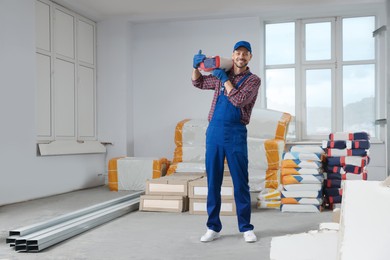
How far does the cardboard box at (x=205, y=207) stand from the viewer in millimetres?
4664

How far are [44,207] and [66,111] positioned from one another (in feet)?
7.03

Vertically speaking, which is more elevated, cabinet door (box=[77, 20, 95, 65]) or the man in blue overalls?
cabinet door (box=[77, 20, 95, 65])

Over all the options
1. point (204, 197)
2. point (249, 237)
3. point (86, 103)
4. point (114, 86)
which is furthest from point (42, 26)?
point (249, 237)

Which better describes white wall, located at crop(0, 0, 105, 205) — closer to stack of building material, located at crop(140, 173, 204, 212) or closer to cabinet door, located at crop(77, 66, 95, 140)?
cabinet door, located at crop(77, 66, 95, 140)

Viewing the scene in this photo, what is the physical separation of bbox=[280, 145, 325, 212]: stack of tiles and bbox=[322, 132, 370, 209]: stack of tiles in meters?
0.23

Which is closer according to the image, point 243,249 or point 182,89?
point 243,249

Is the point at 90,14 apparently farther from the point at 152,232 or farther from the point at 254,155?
the point at 152,232

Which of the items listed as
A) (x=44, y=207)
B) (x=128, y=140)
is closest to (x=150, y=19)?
(x=128, y=140)

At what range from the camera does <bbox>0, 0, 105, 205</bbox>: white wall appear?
546 cm

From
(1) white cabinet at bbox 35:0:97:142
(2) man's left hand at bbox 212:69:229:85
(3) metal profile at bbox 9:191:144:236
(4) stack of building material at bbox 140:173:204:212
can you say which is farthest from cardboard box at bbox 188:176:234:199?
(1) white cabinet at bbox 35:0:97:142

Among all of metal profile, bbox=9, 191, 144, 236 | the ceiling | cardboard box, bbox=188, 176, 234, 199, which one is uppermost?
the ceiling

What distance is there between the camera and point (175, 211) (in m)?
4.86

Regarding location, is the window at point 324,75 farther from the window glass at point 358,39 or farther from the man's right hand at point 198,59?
the man's right hand at point 198,59

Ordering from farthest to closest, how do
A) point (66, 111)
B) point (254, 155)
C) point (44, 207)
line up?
point (66, 111) < point (254, 155) < point (44, 207)
